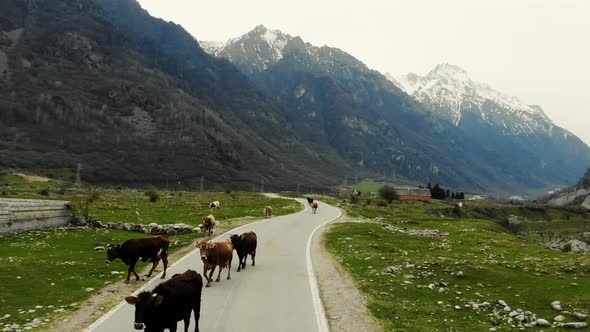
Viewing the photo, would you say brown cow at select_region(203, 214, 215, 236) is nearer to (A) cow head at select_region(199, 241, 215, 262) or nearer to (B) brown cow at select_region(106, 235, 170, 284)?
(B) brown cow at select_region(106, 235, 170, 284)

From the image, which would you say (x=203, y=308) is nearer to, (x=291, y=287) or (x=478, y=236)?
(x=291, y=287)

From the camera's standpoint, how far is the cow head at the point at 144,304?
12.3 meters

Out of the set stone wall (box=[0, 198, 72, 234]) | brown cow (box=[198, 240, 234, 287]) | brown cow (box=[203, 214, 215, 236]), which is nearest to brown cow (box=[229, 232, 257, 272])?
brown cow (box=[198, 240, 234, 287])

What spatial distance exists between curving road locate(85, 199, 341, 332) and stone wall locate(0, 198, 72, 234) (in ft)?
52.0

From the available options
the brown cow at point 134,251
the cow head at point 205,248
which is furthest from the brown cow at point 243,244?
the brown cow at point 134,251

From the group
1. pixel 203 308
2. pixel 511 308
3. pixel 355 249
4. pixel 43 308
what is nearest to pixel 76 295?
pixel 43 308

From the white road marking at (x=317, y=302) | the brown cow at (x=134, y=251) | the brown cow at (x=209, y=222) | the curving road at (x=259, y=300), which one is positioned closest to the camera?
the curving road at (x=259, y=300)

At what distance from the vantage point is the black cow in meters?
12.4

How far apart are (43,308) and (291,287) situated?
10.4 metres

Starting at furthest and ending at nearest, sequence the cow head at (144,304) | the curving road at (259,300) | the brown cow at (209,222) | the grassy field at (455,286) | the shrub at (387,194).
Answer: the shrub at (387,194)
the brown cow at (209,222)
the grassy field at (455,286)
the curving road at (259,300)
the cow head at (144,304)

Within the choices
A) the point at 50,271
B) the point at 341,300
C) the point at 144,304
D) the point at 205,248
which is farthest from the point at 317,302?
the point at 50,271

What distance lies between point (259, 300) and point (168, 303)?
6106 mm

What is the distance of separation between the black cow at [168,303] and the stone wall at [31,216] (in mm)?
26630

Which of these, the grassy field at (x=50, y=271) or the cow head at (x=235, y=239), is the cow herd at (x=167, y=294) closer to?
the grassy field at (x=50, y=271)
